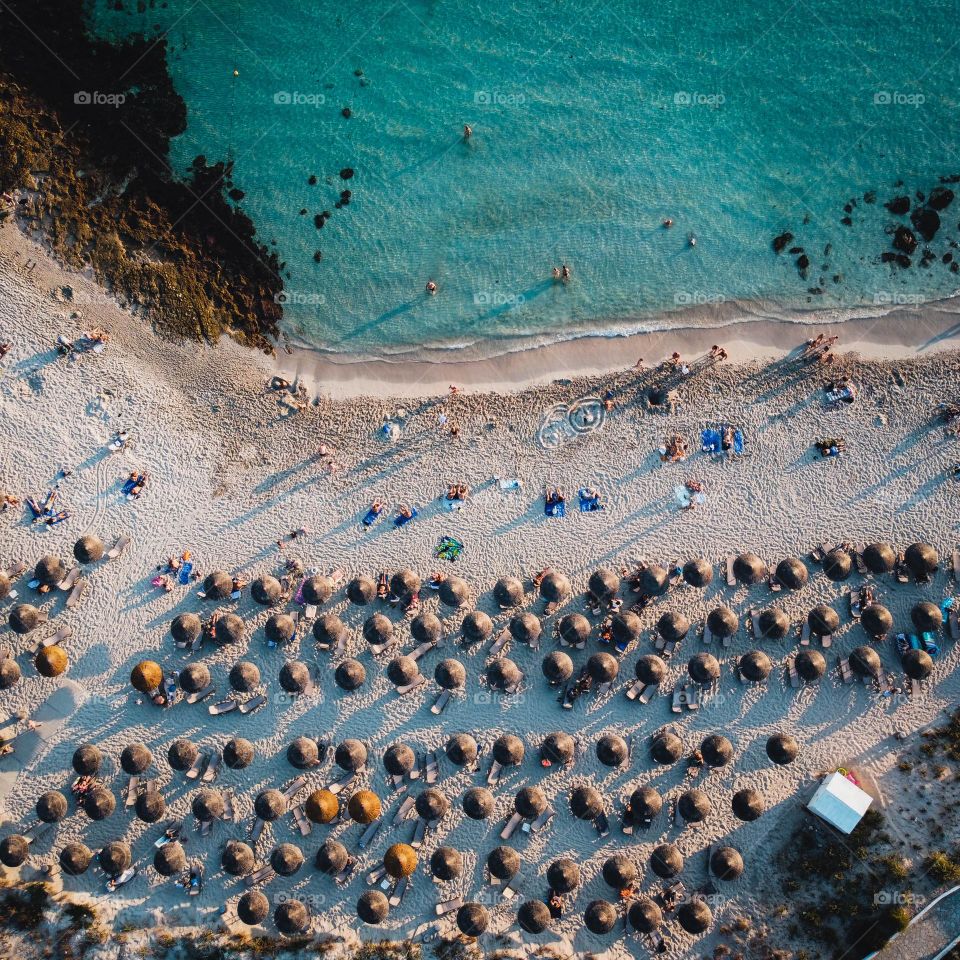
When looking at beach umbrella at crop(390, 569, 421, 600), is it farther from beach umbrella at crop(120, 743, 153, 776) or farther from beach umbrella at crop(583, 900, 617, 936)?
beach umbrella at crop(583, 900, 617, 936)

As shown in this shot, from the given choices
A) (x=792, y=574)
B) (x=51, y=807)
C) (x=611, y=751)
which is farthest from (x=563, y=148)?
(x=51, y=807)

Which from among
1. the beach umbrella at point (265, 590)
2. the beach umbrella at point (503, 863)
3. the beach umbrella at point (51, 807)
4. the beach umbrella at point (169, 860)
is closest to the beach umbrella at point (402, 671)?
the beach umbrella at point (265, 590)

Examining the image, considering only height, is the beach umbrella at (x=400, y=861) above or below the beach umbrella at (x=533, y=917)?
above

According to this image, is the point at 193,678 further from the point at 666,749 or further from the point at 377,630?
the point at 666,749

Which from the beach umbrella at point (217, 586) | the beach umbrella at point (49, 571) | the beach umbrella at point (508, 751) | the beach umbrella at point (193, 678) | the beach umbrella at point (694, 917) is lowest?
the beach umbrella at point (694, 917)

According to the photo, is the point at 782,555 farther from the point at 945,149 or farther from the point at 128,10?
the point at 128,10

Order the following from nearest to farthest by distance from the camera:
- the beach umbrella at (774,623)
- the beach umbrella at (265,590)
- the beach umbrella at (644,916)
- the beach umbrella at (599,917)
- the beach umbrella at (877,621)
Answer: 1. the beach umbrella at (599,917)
2. the beach umbrella at (644,916)
3. the beach umbrella at (877,621)
4. the beach umbrella at (774,623)
5. the beach umbrella at (265,590)

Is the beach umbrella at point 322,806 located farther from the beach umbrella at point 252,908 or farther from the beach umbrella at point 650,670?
the beach umbrella at point 650,670

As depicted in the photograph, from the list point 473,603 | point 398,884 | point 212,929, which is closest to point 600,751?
point 473,603
